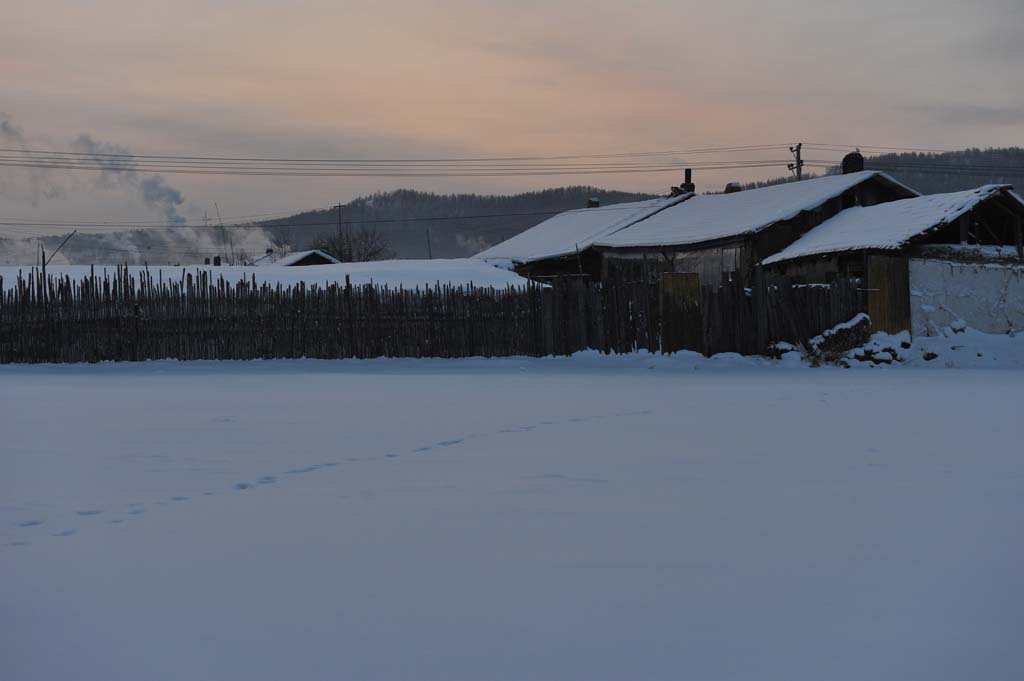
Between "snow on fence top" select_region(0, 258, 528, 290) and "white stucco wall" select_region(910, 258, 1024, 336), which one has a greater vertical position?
"snow on fence top" select_region(0, 258, 528, 290)

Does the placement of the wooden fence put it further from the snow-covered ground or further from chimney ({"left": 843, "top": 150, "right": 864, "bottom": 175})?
chimney ({"left": 843, "top": 150, "right": 864, "bottom": 175})

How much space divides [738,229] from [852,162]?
8.00 meters

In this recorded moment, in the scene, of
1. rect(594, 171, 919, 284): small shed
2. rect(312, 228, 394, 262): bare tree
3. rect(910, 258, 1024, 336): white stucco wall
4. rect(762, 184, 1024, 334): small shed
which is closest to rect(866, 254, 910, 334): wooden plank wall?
rect(762, 184, 1024, 334): small shed

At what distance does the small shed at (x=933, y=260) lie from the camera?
2031cm

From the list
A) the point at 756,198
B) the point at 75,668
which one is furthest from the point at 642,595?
the point at 756,198

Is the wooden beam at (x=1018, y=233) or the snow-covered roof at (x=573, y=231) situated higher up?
the snow-covered roof at (x=573, y=231)

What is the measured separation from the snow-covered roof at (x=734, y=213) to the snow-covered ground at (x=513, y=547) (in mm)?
24398

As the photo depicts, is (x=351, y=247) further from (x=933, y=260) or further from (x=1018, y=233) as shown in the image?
(x=933, y=260)

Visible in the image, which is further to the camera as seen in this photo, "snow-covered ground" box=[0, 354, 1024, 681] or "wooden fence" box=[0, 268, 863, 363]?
"wooden fence" box=[0, 268, 863, 363]

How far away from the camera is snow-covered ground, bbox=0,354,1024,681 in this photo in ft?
11.0

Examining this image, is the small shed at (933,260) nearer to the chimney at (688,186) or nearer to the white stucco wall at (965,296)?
the white stucco wall at (965,296)

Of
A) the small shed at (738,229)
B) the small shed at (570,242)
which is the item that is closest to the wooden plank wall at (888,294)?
the small shed at (738,229)

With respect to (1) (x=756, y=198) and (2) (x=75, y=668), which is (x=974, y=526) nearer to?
(2) (x=75, y=668)

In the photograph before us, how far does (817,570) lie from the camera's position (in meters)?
4.30
